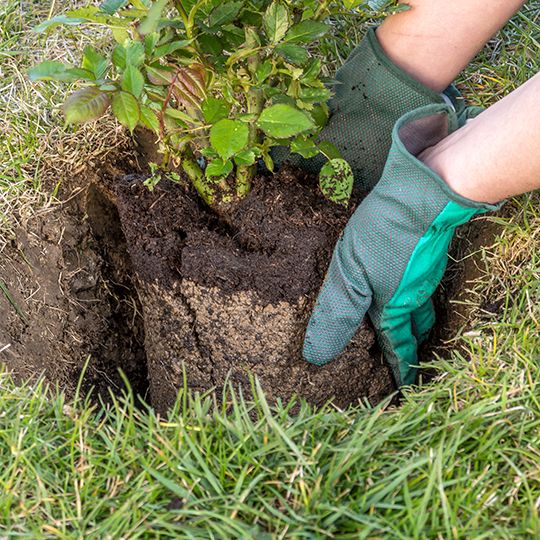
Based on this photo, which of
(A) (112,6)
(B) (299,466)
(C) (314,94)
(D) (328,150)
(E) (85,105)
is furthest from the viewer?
(D) (328,150)

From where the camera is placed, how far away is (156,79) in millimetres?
1507

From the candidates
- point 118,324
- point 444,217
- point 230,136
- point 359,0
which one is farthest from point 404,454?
point 118,324

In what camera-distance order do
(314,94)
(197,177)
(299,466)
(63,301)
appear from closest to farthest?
(299,466)
(314,94)
(197,177)
(63,301)

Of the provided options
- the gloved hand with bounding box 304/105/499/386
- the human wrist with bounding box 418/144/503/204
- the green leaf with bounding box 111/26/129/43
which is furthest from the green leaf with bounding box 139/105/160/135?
the human wrist with bounding box 418/144/503/204

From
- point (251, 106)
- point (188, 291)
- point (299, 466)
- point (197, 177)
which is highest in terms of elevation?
point (251, 106)

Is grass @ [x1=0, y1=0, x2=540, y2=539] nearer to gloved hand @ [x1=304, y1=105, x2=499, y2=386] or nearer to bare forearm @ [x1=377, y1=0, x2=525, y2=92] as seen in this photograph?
gloved hand @ [x1=304, y1=105, x2=499, y2=386]

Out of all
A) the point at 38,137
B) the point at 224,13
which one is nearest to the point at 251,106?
the point at 224,13

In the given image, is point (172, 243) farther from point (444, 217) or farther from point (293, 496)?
point (293, 496)

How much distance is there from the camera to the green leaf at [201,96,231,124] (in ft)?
4.75

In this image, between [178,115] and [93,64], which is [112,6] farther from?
[178,115]

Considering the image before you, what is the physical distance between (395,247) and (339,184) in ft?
0.68

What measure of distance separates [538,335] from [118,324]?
1.08m

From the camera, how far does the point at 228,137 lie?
137cm

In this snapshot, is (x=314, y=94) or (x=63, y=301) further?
(x=63, y=301)
